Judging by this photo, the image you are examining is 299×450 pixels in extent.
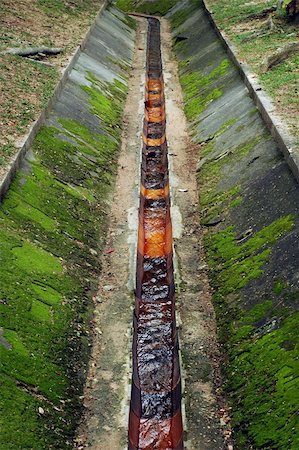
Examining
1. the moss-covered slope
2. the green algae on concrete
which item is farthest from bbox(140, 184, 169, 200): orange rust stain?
the green algae on concrete

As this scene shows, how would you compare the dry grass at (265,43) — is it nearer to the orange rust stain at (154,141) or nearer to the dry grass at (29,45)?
the orange rust stain at (154,141)

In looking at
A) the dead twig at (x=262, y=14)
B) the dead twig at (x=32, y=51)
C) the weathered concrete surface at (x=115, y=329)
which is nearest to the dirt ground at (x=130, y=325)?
the weathered concrete surface at (x=115, y=329)

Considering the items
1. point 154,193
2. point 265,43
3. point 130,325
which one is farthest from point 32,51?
point 130,325

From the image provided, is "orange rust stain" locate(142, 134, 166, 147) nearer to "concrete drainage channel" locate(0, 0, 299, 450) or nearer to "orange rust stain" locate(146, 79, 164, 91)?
"concrete drainage channel" locate(0, 0, 299, 450)

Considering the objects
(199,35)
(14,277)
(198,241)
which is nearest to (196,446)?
(14,277)

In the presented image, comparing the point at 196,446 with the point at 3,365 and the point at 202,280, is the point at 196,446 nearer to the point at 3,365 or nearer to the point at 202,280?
the point at 3,365

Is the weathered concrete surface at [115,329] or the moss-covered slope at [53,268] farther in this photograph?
the weathered concrete surface at [115,329]
